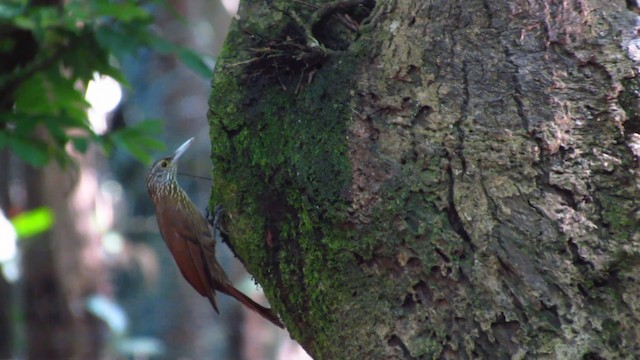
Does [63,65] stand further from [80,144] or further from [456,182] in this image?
[456,182]

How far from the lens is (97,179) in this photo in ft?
25.6

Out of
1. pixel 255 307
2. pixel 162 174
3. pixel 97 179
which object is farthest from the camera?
pixel 97 179

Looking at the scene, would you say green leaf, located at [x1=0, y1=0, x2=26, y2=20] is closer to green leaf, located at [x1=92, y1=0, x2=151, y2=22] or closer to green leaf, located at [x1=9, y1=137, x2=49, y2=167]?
green leaf, located at [x1=92, y1=0, x2=151, y2=22]

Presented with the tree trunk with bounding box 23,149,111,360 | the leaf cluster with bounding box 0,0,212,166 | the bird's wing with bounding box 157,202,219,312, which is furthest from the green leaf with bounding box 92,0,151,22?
the tree trunk with bounding box 23,149,111,360

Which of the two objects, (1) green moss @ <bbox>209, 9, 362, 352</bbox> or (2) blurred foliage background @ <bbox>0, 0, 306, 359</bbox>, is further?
(2) blurred foliage background @ <bbox>0, 0, 306, 359</bbox>

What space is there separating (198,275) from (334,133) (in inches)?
85.5

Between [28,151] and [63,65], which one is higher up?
[63,65]

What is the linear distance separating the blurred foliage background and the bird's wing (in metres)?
0.47

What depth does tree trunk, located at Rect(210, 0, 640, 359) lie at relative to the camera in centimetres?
212

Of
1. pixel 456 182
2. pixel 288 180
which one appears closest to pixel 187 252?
pixel 288 180

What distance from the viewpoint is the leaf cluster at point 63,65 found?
3883mm

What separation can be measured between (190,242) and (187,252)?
0.07 metres

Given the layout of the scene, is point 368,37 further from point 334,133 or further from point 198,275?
point 198,275

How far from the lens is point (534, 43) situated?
90.8 inches
